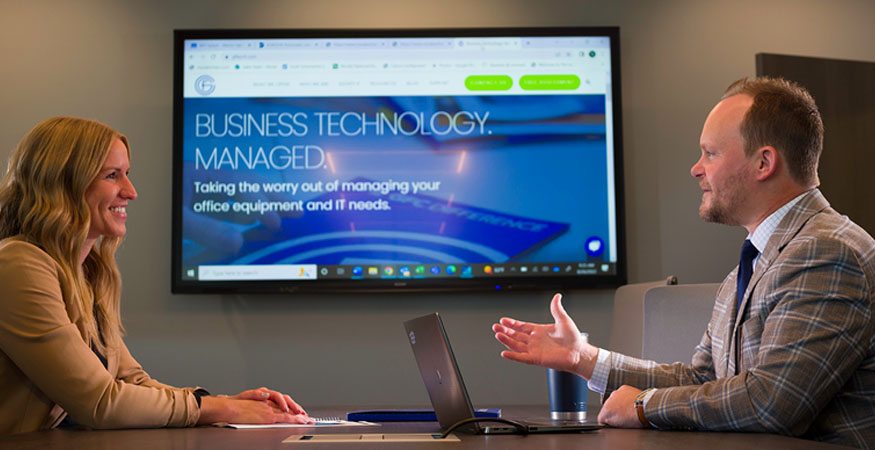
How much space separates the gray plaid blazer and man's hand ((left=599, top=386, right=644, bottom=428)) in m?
0.03

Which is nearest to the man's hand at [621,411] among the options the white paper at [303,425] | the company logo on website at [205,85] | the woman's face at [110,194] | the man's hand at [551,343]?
the man's hand at [551,343]

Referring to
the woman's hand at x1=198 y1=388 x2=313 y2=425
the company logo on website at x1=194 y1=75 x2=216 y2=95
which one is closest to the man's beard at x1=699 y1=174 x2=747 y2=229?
the woman's hand at x1=198 y1=388 x2=313 y2=425

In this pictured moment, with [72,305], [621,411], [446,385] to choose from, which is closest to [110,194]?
[72,305]

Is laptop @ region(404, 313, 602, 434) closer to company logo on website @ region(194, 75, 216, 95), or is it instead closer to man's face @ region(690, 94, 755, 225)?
man's face @ region(690, 94, 755, 225)

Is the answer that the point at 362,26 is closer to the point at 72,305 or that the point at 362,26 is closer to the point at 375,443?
the point at 72,305

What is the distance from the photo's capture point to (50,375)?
60.4 inches

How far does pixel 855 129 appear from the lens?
3.38 m

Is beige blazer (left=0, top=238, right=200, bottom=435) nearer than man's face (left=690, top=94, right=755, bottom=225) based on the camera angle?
Yes

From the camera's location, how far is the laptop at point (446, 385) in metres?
1.30

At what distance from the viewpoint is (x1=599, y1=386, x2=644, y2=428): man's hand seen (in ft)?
4.66

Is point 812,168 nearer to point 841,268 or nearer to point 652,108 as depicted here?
point 841,268

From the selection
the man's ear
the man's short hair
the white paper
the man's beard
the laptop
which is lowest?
the white paper

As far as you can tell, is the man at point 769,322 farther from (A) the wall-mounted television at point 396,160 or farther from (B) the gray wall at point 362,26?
(B) the gray wall at point 362,26

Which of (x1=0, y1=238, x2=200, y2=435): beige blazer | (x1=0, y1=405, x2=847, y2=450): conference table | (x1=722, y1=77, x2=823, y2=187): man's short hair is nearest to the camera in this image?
(x1=0, y1=405, x2=847, y2=450): conference table
